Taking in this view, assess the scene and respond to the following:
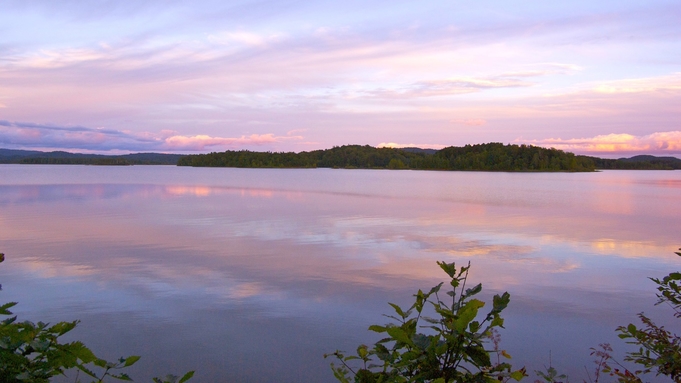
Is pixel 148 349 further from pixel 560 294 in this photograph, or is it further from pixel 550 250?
pixel 550 250

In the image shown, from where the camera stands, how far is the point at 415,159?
5197 inches

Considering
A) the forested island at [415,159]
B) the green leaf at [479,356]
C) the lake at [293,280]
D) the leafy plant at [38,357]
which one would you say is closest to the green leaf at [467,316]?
the green leaf at [479,356]


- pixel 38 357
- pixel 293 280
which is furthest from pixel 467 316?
pixel 293 280

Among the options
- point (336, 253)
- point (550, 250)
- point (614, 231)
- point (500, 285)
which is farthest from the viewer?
point (614, 231)

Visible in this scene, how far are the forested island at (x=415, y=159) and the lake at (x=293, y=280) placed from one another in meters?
96.4

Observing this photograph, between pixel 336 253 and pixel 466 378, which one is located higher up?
pixel 466 378

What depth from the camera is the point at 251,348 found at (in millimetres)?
5805

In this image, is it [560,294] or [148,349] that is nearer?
[148,349]

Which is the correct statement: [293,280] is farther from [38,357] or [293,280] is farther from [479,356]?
[479,356]

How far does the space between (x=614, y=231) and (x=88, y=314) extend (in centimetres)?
1508

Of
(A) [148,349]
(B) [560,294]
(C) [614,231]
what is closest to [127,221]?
(A) [148,349]

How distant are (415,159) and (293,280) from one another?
125 metres

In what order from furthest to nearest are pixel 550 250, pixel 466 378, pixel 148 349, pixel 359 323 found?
pixel 550 250 → pixel 359 323 → pixel 148 349 → pixel 466 378

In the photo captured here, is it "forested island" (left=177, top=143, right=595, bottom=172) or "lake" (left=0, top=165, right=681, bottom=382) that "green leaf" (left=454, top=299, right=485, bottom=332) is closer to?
"lake" (left=0, top=165, right=681, bottom=382)
